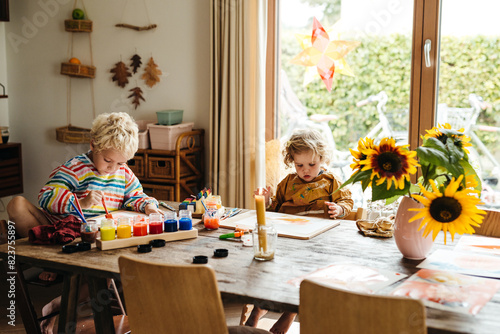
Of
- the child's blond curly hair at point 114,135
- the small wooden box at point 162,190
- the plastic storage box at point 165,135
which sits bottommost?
the small wooden box at point 162,190

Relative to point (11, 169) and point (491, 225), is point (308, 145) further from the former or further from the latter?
point (11, 169)

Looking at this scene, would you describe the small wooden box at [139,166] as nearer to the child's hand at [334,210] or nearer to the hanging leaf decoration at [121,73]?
the hanging leaf decoration at [121,73]

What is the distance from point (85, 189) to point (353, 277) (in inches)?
54.9

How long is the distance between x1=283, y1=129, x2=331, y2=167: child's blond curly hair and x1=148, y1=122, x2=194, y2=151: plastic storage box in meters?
1.16

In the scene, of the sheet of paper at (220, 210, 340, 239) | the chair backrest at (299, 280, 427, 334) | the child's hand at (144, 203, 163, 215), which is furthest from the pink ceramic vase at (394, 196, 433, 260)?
the child's hand at (144, 203, 163, 215)

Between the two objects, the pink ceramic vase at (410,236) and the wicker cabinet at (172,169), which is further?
the wicker cabinet at (172,169)

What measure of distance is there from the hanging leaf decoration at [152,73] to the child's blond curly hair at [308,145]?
163 centimetres

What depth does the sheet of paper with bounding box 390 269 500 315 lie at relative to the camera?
1480 millimetres

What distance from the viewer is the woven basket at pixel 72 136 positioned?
4.29 metres

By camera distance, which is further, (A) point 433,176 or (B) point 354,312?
(A) point 433,176

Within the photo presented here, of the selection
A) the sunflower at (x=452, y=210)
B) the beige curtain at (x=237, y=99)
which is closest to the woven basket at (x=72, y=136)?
the beige curtain at (x=237, y=99)

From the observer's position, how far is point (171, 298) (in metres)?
1.54

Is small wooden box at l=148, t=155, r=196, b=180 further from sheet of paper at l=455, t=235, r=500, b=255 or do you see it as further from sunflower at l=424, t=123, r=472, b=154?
sunflower at l=424, t=123, r=472, b=154

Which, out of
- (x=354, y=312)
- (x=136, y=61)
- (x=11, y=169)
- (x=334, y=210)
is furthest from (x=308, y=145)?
(x=11, y=169)
